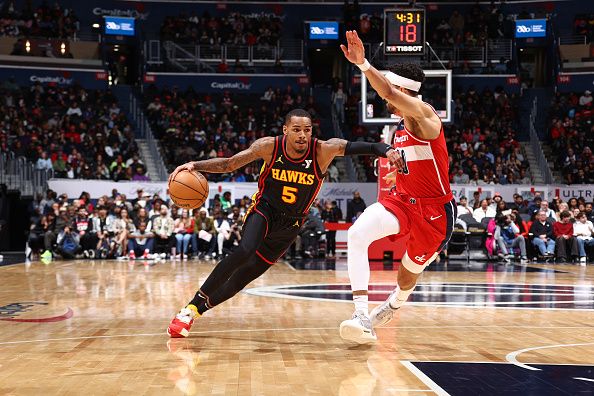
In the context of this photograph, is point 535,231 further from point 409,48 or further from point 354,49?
point 354,49

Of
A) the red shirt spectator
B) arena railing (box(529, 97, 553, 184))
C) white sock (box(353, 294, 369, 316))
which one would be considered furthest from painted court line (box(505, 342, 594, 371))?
arena railing (box(529, 97, 553, 184))

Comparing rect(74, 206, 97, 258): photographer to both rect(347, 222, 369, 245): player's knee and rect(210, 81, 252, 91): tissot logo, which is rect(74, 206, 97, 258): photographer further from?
rect(347, 222, 369, 245): player's knee

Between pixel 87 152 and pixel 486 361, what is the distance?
70.4ft

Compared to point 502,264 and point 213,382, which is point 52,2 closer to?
point 502,264

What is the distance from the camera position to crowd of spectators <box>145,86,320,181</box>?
26.4 metres

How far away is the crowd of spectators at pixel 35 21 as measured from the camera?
29969mm

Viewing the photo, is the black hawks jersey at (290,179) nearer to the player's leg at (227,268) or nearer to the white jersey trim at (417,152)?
the player's leg at (227,268)

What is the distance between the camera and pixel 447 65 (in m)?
29.4

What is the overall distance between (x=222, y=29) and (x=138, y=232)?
1517 centimetres

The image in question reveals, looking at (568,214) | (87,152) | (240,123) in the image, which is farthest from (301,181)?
(240,123)

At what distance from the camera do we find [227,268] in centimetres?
666

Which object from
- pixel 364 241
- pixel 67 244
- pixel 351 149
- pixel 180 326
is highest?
pixel 351 149

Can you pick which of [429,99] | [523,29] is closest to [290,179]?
[429,99]

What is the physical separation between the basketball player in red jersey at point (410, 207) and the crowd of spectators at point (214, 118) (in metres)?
18.9
